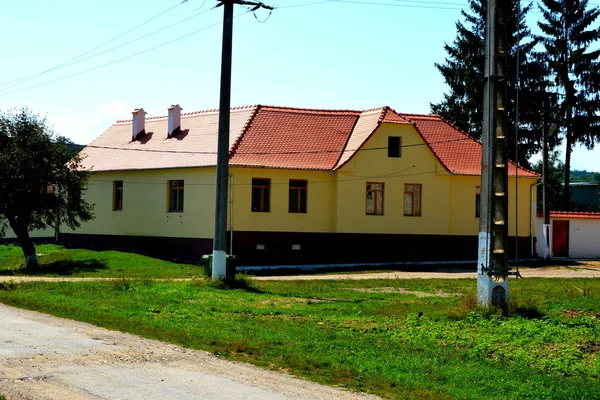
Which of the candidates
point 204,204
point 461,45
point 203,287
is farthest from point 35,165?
point 461,45

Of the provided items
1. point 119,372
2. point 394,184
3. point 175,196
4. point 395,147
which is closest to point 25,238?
point 175,196

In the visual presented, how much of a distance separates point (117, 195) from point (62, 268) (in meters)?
8.59

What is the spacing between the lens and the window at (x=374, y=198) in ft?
136

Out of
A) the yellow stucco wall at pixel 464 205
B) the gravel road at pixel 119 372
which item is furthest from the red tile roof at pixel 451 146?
the gravel road at pixel 119 372

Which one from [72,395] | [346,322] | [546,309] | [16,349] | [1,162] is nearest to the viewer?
[72,395]

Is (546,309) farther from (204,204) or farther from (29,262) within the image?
(29,262)

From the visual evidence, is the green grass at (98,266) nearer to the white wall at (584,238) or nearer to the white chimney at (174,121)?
the white chimney at (174,121)

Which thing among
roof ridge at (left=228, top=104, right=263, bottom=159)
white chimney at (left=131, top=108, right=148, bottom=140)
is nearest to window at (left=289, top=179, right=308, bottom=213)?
roof ridge at (left=228, top=104, right=263, bottom=159)

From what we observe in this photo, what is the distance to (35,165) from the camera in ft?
119

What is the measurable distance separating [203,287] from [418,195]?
19246mm

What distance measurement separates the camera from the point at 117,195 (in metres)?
44.7

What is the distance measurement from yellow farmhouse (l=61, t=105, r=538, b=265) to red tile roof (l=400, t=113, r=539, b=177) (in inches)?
4.3

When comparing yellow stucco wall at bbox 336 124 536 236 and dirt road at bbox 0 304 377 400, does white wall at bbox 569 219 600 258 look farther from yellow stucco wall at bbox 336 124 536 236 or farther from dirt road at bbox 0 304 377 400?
dirt road at bbox 0 304 377 400

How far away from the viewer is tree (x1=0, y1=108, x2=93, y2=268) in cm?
3600
